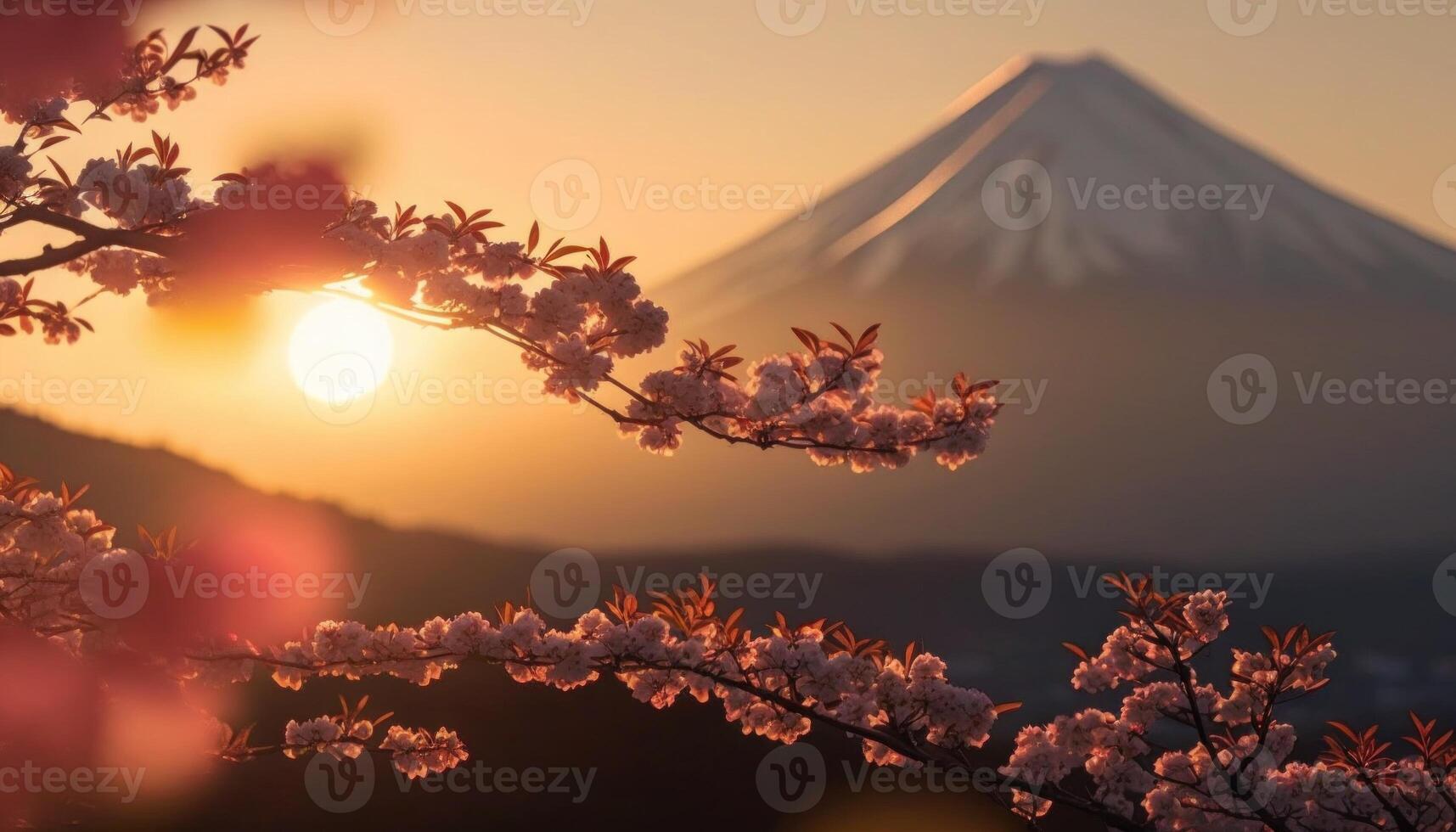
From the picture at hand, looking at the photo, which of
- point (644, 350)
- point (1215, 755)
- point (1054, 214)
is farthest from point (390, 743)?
point (1054, 214)

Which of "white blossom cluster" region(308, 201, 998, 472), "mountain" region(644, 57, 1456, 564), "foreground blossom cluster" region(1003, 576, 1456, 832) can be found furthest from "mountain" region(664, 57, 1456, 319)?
"white blossom cluster" region(308, 201, 998, 472)

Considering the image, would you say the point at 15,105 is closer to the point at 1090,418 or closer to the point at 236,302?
the point at 236,302

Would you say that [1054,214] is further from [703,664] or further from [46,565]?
[46,565]

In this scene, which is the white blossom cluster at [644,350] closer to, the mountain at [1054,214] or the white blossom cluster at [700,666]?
the white blossom cluster at [700,666]

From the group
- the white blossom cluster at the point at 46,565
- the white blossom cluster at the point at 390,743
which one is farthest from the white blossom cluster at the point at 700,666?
the white blossom cluster at the point at 46,565

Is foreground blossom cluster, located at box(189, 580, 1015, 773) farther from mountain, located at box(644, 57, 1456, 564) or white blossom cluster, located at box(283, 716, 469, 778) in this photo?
mountain, located at box(644, 57, 1456, 564)
